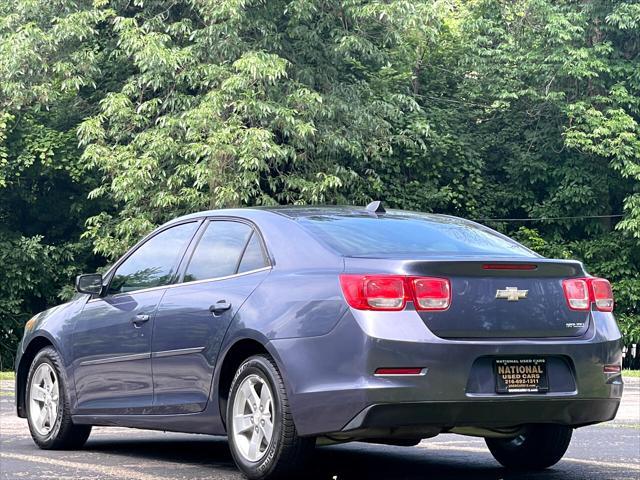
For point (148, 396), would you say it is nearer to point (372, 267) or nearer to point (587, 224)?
point (372, 267)

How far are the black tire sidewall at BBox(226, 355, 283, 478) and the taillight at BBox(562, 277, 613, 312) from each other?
5.36 feet

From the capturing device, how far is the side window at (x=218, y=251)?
7.78 metres

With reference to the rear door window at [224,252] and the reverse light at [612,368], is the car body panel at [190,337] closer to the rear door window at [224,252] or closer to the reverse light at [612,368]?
the rear door window at [224,252]

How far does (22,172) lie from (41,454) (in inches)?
903

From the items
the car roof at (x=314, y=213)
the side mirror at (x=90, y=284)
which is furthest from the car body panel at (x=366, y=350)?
the side mirror at (x=90, y=284)

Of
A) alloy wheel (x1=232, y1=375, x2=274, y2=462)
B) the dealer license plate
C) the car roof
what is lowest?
alloy wheel (x1=232, y1=375, x2=274, y2=462)

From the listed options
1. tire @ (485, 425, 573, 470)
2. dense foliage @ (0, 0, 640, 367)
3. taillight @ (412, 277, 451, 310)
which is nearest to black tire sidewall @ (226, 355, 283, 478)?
taillight @ (412, 277, 451, 310)

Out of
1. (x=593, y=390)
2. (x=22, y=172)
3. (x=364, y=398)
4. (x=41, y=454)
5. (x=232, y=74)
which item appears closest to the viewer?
(x=364, y=398)

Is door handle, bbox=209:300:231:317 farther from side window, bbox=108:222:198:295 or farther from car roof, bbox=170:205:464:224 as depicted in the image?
side window, bbox=108:222:198:295

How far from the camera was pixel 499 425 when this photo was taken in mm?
6918

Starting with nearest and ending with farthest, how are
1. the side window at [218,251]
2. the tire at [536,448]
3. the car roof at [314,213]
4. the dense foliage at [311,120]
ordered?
the side window at [218,251], the car roof at [314,213], the tire at [536,448], the dense foliage at [311,120]

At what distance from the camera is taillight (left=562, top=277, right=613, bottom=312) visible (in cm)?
719

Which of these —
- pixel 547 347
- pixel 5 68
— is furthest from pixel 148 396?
pixel 5 68

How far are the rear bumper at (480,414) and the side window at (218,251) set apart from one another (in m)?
1.50
